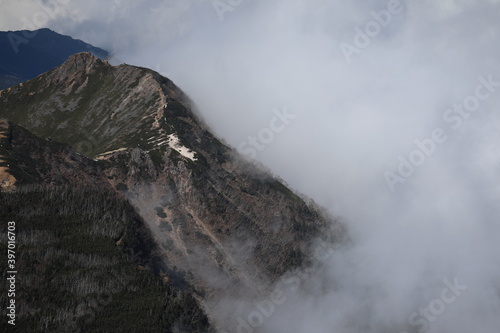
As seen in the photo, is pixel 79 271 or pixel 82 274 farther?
pixel 79 271

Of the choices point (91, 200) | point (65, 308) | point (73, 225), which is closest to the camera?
point (65, 308)

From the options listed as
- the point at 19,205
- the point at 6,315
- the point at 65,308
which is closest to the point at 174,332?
the point at 65,308

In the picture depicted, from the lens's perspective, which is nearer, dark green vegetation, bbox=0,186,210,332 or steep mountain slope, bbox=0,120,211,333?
dark green vegetation, bbox=0,186,210,332

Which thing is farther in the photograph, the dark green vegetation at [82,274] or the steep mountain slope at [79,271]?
the steep mountain slope at [79,271]

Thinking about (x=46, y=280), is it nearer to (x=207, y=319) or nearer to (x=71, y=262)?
(x=71, y=262)
